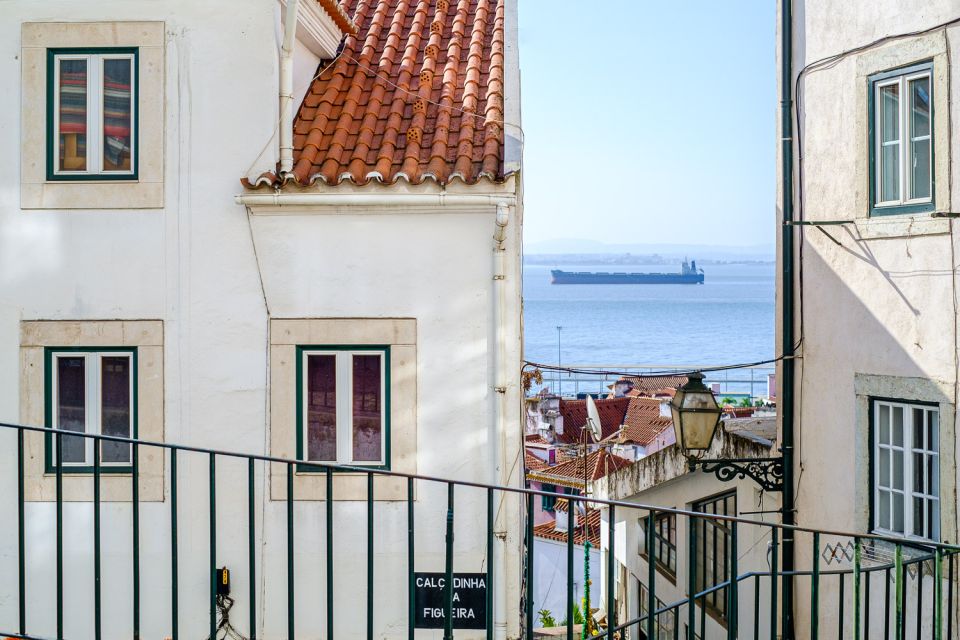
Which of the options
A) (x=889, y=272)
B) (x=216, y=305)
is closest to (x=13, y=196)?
(x=216, y=305)

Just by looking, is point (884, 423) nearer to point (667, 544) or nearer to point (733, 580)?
point (733, 580)

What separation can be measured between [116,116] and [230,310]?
1.77m

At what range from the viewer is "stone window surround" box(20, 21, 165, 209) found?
340 inches

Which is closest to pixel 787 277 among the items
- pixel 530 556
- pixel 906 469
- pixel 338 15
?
pixel 906 469

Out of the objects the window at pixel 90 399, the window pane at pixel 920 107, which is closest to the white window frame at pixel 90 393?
the window at pixel 90 399

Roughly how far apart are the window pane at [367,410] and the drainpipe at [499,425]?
0.88 metres

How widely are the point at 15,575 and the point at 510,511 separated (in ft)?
12.7

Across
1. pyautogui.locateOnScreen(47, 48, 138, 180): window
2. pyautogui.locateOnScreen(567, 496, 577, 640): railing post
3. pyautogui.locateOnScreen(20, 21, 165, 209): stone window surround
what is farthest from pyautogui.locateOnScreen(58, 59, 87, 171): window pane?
pyautogui.locateOnScreen(567, 496, 577, 640): railing post

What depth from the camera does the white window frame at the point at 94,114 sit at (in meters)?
8.69

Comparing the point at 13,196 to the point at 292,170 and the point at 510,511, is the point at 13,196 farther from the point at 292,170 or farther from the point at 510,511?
the point at 510,511

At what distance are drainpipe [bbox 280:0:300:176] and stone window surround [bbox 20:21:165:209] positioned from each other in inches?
38.3

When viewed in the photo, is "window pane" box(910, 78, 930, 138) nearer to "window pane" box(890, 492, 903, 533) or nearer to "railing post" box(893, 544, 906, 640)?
"window pane" box(890, 492, 903, 533)

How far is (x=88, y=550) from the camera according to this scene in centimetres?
859

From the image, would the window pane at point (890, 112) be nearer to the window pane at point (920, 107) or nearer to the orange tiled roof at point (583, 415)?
the window pane at point (920, 107)
